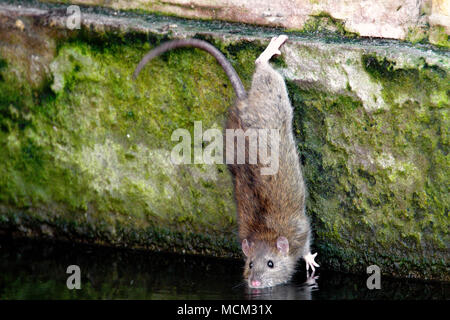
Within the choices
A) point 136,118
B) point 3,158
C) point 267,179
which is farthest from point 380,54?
point 3,158

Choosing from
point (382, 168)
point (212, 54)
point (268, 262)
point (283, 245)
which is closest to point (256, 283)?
point (268, 262)

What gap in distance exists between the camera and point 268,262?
4715mm

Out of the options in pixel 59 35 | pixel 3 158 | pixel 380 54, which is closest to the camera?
pixel 380 54

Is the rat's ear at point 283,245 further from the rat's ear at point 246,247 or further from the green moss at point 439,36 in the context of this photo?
the green moss at point 439,36

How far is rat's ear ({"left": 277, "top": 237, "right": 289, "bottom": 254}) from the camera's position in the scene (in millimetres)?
4645

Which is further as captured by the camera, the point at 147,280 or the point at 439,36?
the point at 147,280

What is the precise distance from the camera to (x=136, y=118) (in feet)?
16.0

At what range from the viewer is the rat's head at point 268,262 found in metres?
4.65

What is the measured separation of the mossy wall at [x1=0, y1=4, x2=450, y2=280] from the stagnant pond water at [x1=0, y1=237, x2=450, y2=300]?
4.6 inches

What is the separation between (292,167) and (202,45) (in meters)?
0.96

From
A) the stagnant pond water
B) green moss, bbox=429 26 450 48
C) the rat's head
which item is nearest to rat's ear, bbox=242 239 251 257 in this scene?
the rat's head

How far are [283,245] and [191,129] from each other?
970mm

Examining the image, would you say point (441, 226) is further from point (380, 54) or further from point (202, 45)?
point (202, 45)

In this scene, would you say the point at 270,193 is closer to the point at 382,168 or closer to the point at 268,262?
the point at 268,262
